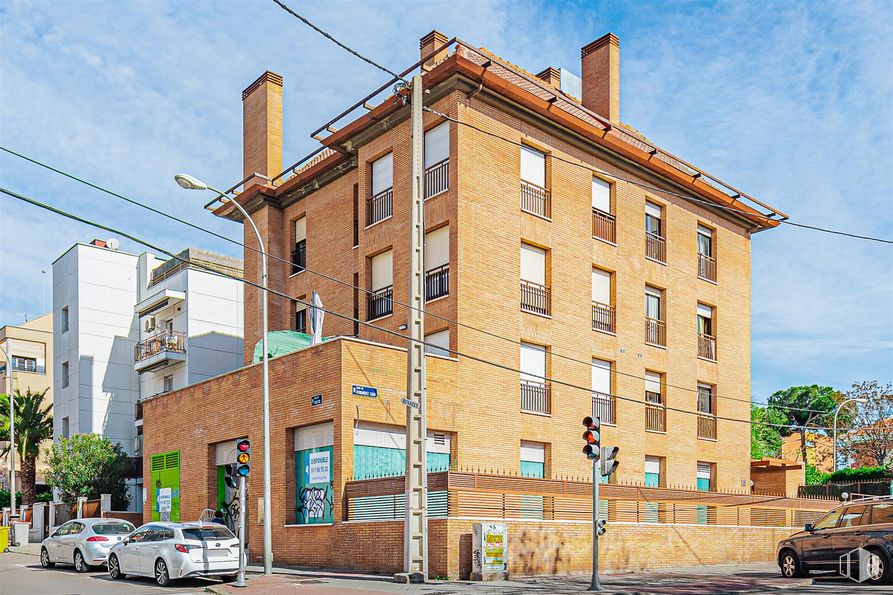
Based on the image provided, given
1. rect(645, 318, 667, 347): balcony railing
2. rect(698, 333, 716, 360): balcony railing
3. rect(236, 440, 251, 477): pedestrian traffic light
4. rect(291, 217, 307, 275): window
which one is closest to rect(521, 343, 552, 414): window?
rect(645, 318, 667, 347): balcony railing

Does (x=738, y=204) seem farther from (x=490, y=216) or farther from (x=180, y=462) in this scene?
(x=180, y=462)

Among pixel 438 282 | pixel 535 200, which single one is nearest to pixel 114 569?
pixel 438 282

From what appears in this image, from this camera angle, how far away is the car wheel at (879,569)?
1898 centimetres

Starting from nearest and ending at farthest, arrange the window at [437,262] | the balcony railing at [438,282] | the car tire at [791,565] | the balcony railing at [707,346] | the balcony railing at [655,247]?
the car tire at [791,565], the balcony railing at [438,282], the window at [437,262], the balcony railing at [655,247], the balcony railing at [707,346]

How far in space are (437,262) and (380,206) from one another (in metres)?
3.52

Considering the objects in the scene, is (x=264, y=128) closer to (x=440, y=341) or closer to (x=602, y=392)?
(x=440, y=341)

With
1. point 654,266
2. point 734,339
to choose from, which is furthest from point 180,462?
point 734,339

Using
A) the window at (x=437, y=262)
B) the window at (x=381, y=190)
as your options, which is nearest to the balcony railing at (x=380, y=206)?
the window at (x=381, y=190)

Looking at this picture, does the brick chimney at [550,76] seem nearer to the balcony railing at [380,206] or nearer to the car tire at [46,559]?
the balcony railing at [380,206]

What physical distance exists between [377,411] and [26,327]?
2033 inches

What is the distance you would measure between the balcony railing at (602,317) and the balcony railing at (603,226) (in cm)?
226

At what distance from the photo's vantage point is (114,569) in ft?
73.4

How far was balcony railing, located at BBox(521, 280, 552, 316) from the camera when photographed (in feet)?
93.1

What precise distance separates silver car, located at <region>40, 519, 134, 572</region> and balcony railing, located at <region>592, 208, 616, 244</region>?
55.8ft
